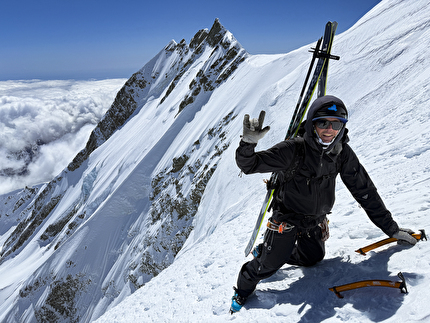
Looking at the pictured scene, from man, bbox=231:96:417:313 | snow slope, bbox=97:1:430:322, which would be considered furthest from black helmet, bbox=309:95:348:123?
snow slope, bbox=97:1:430:322

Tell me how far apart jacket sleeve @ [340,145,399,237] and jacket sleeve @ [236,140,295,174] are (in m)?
0.77

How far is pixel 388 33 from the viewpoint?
14.8m

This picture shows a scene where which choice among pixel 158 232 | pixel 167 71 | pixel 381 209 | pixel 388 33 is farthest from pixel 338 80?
pixel 167 71

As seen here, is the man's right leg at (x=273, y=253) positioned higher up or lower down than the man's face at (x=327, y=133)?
lower down

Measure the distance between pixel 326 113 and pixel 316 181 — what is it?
2.72 ft

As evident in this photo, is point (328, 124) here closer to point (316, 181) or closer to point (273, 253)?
point (316, 181)

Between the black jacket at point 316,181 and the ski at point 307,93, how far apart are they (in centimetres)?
42

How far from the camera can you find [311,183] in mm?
3033

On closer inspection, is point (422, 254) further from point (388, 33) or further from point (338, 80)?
point (388, 33)

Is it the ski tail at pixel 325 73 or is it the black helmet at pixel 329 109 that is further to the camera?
the ski tail at pixel 325 73

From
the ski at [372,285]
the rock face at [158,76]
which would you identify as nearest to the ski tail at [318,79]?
the ski at [372,285]

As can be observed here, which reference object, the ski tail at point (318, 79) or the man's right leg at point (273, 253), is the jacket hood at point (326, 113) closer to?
the ski tail at point (318, 79)

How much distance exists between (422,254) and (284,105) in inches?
690

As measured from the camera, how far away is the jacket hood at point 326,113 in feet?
8.85
